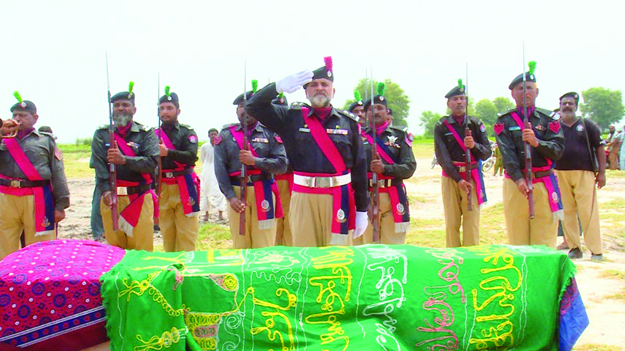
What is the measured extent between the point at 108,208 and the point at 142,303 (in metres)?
3.32

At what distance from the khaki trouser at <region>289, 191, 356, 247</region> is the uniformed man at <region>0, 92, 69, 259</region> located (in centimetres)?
278

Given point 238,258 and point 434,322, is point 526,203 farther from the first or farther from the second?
point 238,258

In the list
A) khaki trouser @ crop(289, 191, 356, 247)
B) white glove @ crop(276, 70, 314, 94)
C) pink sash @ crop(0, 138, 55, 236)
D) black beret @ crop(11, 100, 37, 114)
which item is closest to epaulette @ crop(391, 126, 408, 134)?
khaki trouser @ crop(289, 191, 356, 247)

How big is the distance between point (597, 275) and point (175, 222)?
15.8 ft

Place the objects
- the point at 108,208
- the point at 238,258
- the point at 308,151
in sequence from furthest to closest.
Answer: the point at 108,208 → the point at 308,151 → the point at 238,258

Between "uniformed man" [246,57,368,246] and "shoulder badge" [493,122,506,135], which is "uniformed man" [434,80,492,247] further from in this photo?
"uniformed man" [246,57,368,246]

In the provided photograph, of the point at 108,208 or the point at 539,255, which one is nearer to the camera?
the point at 539,255

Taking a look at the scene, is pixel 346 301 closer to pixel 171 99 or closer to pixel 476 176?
pixel 476 176

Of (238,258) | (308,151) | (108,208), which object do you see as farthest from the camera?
(108,208)

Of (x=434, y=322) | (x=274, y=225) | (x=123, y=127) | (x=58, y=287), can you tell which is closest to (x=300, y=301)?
(x=434, y=322)

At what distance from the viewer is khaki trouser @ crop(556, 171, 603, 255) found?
296 inches

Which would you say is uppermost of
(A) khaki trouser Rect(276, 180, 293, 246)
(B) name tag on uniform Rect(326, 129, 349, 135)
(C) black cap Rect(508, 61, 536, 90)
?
(C) black cap Rect(508, 61, 536, 90)

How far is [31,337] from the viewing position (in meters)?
3.17

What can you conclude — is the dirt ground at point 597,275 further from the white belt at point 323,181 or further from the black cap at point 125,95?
the black cap at point 125,95
